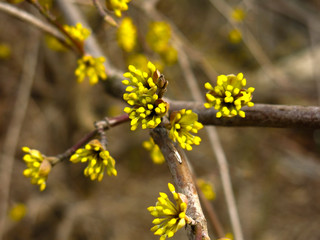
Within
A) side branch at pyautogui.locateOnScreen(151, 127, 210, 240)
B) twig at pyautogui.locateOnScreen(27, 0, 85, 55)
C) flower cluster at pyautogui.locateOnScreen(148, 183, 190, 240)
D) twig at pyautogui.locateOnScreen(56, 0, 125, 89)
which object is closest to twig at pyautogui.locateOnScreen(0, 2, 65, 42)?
twig at pyautogui.locateOnScreen(27, 0, 85, 55)

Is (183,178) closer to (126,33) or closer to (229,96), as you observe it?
(229,96)

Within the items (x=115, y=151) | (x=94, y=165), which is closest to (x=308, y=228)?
(x=115, y=151)

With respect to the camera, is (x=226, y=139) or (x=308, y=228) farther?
(x=226, y=139)

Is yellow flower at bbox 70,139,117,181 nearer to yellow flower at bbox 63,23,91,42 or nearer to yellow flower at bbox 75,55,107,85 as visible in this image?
yellow flower at bbox 75,55,107,85

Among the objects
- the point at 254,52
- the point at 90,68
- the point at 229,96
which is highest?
the point at 254,52

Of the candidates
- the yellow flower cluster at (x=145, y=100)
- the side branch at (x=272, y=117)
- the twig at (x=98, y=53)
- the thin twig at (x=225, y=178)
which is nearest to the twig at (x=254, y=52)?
the thin twig at (x=225, y=178)

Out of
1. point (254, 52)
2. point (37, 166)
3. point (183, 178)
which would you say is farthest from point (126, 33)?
point (183, 178)

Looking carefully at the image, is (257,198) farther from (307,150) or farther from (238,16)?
(238,16)
